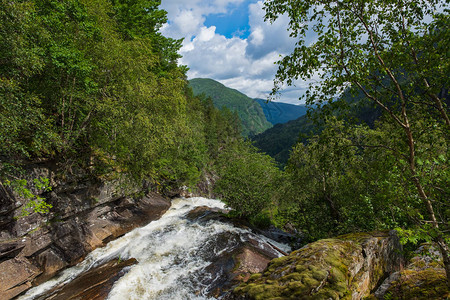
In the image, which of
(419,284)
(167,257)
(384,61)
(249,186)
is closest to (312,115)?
(384,61)

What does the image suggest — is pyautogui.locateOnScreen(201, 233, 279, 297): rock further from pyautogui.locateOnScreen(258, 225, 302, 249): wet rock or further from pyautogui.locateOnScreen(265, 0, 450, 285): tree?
pyautogui.locateOnScreen(265, 0, 450, 285): tree

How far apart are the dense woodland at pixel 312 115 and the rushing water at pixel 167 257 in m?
4.07

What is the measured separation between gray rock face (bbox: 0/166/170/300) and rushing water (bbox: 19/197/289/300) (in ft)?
2.43

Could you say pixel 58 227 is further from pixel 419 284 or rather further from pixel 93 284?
pixel 419 284

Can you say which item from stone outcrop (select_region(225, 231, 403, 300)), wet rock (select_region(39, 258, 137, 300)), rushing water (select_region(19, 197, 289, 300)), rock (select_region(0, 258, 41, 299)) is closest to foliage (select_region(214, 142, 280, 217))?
rushing water (select_region(19, 197, 289, 300))

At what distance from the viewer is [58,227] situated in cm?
1281

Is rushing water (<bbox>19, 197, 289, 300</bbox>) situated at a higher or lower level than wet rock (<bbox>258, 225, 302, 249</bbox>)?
higher

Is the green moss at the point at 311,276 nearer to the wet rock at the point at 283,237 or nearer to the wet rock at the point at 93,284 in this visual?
the wet rock at the point at 93,284

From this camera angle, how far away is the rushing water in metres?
9.33

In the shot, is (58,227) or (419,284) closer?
(419,284)

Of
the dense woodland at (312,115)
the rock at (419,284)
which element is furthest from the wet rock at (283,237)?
the rock at (419,284)

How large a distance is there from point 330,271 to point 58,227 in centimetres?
1480

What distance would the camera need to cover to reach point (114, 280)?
9.93 meters

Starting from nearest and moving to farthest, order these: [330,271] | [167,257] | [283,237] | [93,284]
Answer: [330,271] < [93,284] < [167,257] < [283,237]
